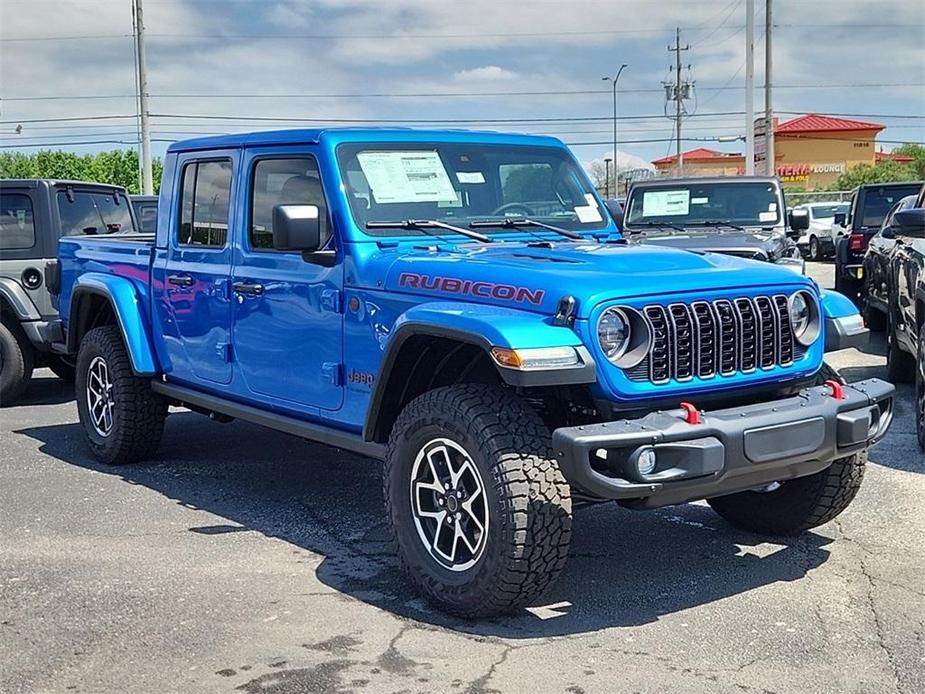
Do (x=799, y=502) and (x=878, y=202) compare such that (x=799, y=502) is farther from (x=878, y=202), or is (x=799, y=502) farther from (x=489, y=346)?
(x=878, y=202)

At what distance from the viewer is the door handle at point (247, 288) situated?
18.3 ft

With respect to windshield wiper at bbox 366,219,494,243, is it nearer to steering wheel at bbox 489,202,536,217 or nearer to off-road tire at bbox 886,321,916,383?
steering wheel at bbox 489,202,536,217

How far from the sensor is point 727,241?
33.4ft

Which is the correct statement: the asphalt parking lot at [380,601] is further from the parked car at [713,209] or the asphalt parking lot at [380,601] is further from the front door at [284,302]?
the parked car at [713,209]

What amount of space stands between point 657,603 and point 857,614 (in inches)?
30.6

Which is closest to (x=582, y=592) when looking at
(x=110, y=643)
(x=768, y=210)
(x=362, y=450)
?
(x=362, y=450)

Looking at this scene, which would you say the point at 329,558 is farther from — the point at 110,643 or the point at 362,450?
the point at 110,643

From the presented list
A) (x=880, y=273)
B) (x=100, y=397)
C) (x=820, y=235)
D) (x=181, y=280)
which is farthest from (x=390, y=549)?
(x=820, y=235)

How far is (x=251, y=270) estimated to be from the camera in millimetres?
5684

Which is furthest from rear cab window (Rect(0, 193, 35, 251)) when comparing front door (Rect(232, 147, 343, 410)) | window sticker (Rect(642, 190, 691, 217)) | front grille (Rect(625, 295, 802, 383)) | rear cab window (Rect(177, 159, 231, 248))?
front grille (Rect(625, 295, 802, 383))

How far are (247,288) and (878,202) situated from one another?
38.3 feet

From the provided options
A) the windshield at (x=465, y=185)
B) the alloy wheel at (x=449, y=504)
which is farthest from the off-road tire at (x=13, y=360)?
the alloy wheel at (x=449, y=504)

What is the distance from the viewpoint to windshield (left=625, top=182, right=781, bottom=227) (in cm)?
1157

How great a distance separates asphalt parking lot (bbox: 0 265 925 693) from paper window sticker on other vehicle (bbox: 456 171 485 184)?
182 cm
